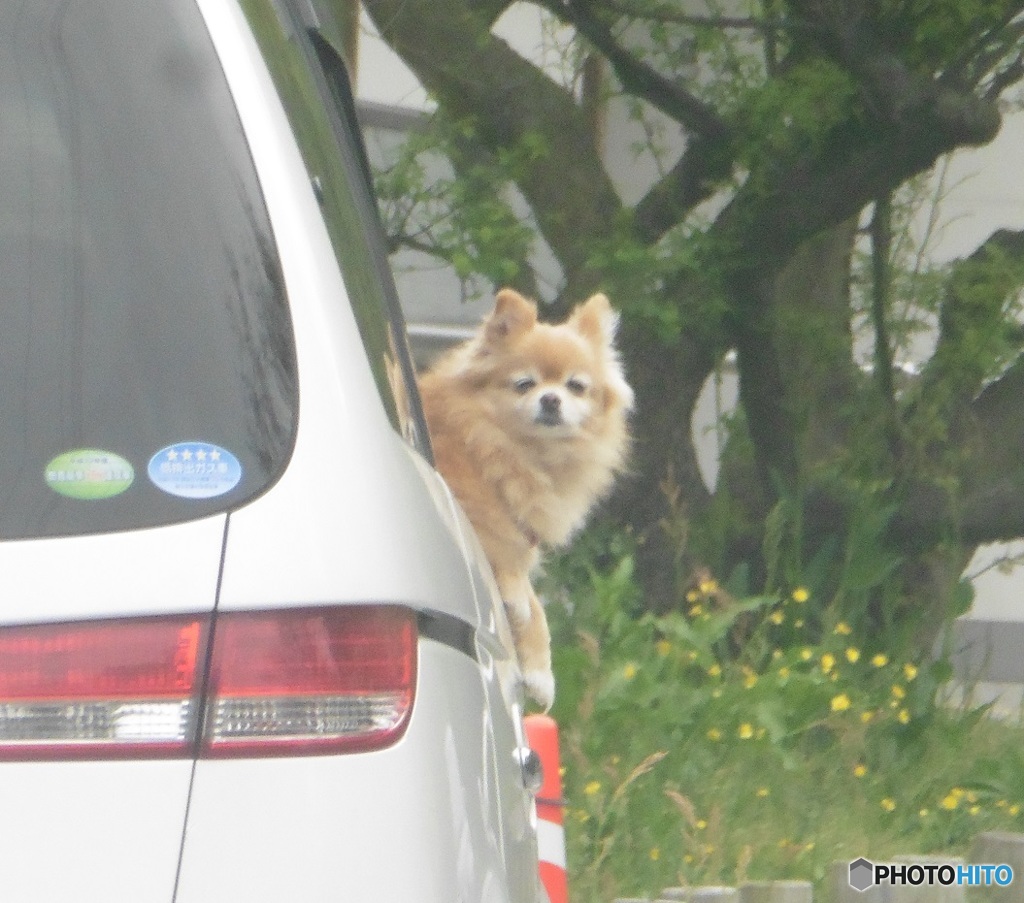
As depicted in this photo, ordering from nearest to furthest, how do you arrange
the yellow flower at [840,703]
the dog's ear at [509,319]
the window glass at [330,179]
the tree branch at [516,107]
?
the window glass at [330,179] → the dog's ear at [509,319] → the yellow flower at [840,703] → the tree branch at [516,107]

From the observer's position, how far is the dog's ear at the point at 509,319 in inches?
236

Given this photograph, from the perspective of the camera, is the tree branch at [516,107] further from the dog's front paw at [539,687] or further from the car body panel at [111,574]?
the car body panel at [111,574]

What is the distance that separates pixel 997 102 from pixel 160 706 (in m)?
6.84

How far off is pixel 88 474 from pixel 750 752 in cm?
476

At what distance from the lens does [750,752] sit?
5.92m

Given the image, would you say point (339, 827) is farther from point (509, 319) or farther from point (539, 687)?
point (509, 319)

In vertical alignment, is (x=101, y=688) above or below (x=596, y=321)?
below

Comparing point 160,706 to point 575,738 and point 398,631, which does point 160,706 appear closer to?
A: point 398,631

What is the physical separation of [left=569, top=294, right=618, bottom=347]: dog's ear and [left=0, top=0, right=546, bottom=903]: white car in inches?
176

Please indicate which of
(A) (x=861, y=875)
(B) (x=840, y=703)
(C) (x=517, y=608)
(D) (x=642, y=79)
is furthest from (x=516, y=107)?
(A) (x=861, y=875)

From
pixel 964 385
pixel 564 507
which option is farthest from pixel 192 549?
pixel 964 385

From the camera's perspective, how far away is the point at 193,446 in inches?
57.7

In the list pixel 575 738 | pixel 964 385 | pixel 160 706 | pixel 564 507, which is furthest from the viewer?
pixel 964 385

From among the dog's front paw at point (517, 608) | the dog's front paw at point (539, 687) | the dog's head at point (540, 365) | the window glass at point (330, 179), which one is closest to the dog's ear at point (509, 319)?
the dog's head at point (540, 365)
